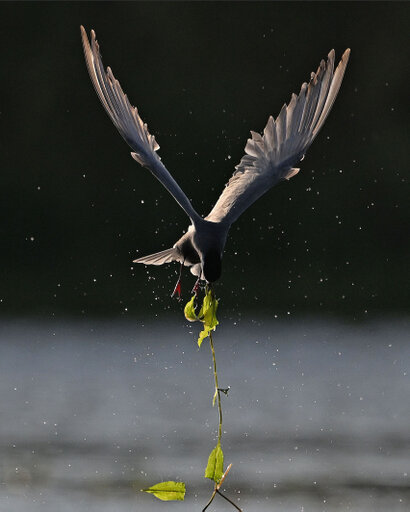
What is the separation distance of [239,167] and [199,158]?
31.4 ft

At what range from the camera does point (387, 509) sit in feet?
27.5

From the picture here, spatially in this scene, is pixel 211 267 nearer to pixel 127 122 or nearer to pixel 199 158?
pixel 127 122

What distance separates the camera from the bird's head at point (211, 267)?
19.4 feet

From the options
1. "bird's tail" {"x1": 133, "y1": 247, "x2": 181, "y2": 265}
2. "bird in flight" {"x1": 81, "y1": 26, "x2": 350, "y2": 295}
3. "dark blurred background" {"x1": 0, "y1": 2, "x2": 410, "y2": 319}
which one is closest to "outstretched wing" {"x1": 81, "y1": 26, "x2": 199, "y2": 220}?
"bird in flight" {"x1": 81, "y1": 26, "x2": 350, "y2": 295}

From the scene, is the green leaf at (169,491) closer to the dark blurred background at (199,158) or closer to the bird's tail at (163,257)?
the bird's tail at (163,257)

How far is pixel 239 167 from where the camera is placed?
7.10 metres

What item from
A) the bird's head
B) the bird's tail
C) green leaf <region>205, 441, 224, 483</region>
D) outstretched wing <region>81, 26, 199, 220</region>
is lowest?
green leaf <region>205, 441, 224, 483</region>

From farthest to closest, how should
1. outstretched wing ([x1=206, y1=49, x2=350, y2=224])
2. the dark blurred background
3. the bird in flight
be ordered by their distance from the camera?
the dark blurred background → outstretched wing ([x1=206, y1=49, x2=350, y2=224]) → the bird in flight

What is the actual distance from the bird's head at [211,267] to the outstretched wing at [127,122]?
0.35m

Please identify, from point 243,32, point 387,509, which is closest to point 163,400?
point 387,509

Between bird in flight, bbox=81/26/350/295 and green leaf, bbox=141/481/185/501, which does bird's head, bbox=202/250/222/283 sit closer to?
bird in flight, bbox=81/26/350/295

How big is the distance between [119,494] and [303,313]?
6.58m

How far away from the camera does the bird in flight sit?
20.4 feet

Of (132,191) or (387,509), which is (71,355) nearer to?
(132,191)
